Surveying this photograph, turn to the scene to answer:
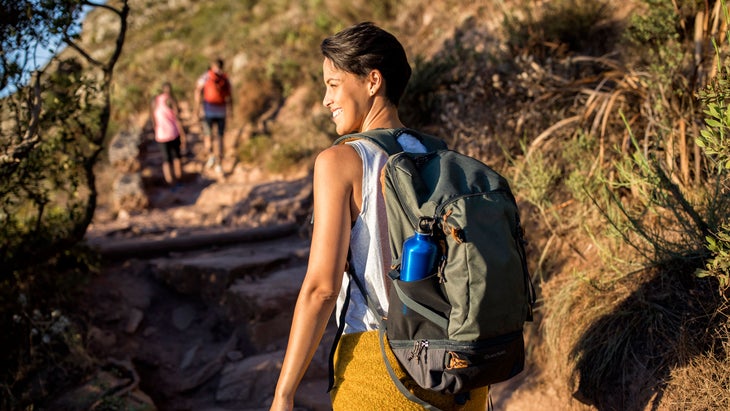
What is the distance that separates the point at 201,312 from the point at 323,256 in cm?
455

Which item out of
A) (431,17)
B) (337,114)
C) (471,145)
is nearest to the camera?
(337,114)

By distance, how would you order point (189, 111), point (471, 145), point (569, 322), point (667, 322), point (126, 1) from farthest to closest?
point (189, 111) < point (471, 145) < point (126, 1) < point (569, 322) < point (667, 322)

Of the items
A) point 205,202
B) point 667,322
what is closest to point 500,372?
point 667,322

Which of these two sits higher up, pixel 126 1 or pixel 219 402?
pixel 126 1

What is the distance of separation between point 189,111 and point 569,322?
13543 millimetres

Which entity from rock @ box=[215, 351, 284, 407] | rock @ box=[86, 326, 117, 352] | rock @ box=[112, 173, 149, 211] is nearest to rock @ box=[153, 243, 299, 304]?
rock @ box=[86, 326, 117, 352]

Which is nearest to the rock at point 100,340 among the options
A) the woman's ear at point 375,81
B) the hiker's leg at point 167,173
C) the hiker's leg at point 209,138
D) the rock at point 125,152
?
the woman's ear at point 375,81

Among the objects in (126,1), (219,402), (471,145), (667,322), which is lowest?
(219,402)

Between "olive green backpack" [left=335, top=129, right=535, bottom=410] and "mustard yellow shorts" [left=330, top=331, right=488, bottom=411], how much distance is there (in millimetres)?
36

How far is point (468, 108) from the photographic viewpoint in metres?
6.56

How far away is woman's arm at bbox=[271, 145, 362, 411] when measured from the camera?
67.0 inches

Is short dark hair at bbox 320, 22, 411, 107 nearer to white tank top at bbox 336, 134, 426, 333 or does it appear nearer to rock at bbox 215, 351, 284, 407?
white tank top at bbox 336, 134, 426, 333

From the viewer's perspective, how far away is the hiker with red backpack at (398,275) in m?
1.60

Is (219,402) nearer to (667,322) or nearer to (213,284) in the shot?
(213,284)
